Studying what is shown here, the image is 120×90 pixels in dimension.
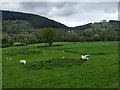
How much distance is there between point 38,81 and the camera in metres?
24.3

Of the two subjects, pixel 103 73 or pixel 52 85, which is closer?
pixel 52 85

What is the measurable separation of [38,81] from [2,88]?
3.51 m

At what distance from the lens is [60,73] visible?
28.0m

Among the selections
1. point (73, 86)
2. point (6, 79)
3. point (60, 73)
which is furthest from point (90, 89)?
point (6, 79)

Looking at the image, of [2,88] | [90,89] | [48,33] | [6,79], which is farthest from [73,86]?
→ [48,33]

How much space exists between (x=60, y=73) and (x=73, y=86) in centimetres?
698

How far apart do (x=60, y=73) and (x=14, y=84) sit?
19.4 feet

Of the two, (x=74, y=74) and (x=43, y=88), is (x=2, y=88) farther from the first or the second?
(x=74, y=74)

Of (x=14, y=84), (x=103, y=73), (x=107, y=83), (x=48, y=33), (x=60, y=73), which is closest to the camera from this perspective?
(x=107, y=83)

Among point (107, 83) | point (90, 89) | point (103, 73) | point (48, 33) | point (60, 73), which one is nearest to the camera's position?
point (90, 89)

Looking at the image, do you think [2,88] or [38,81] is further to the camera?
[38,81]

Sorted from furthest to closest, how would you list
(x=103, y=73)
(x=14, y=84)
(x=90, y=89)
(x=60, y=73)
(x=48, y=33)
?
(x=48, y=33) < (x=60, y=73) < (x=103, y=73) < (x=14, y=84) < (x=90, y=89)

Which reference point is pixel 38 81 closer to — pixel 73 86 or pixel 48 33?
pixel 73 86

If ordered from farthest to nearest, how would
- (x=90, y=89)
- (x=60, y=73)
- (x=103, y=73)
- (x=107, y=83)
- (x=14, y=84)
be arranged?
(x=60, y=73) → (x=103, y=73) → (x=14, y=84) → (x=107, y=83) → (x=90, y=89)
